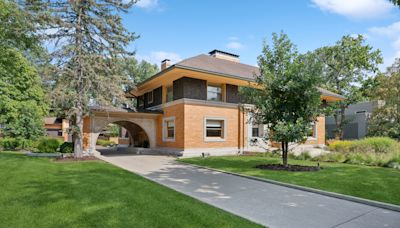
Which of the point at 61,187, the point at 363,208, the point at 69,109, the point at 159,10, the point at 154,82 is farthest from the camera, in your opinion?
the point at 154,82

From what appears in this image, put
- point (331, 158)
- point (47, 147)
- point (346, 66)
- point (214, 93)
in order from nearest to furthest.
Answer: point (331, 158), point (47, 147), point (214, 93), point (346, 66)

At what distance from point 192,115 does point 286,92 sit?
8.27 metres

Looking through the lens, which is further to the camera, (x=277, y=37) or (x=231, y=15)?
(x=231, y=15)

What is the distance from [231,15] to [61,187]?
1059 centimetres

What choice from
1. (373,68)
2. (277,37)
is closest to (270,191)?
(277,37)

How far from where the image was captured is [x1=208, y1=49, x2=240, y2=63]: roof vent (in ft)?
80.7

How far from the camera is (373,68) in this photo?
32344 millimetres

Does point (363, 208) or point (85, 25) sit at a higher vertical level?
point (85, 25)

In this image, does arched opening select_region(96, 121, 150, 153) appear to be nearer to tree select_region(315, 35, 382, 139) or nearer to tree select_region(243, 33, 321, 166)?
tree select_region(243, 33, 321, 166)

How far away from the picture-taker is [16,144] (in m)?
23.9

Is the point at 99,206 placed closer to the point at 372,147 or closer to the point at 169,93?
the point at 169,93

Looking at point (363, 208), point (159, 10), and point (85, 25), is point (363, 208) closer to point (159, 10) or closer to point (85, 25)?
point (159, 10)

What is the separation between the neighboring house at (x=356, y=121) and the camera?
32312 mm

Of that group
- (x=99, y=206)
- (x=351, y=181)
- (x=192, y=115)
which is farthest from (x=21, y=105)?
(x=351, y=181)
